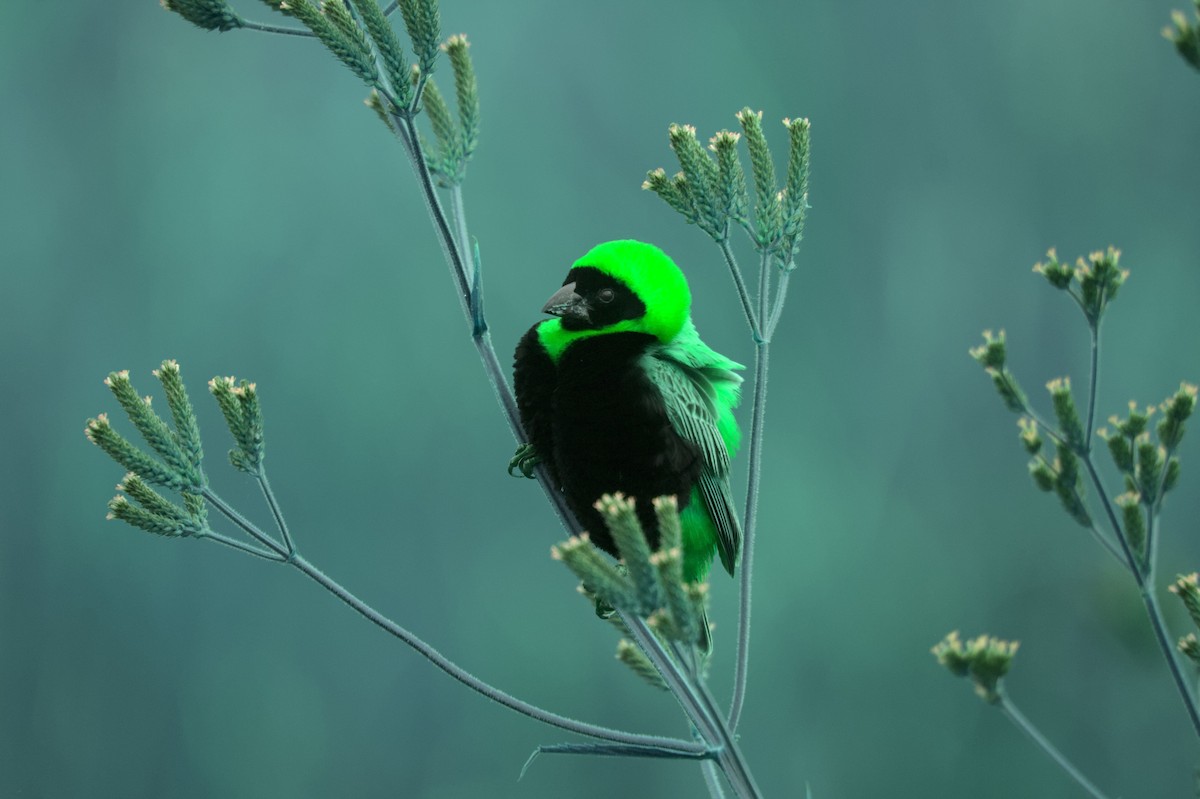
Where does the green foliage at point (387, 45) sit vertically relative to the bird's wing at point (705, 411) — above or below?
above

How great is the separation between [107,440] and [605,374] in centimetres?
57

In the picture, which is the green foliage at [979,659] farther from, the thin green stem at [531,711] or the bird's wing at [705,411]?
the bird's wing at [705,411]

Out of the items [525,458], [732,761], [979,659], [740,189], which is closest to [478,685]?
[732,761]

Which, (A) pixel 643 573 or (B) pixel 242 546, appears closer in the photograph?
(A) pixel 643 573

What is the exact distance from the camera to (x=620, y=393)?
1256 mm

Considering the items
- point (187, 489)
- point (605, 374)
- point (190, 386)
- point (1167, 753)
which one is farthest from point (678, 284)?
point (1167, 753)

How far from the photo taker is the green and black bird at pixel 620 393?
1.22 metres

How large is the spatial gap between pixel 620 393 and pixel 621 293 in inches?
4.9

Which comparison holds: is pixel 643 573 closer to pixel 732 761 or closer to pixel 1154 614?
pixel 732 761

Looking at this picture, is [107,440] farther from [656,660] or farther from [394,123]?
[656,660]

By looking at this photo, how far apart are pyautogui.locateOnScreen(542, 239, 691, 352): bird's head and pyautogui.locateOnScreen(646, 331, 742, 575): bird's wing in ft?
0.18

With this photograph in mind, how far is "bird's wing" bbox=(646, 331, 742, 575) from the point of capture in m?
1.28

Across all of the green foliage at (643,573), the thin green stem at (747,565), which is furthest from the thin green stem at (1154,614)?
the green foliage at (643,573)

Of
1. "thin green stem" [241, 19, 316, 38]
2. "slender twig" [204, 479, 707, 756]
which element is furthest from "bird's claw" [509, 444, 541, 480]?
"thin green stem" [241, 19, 316, 38]
